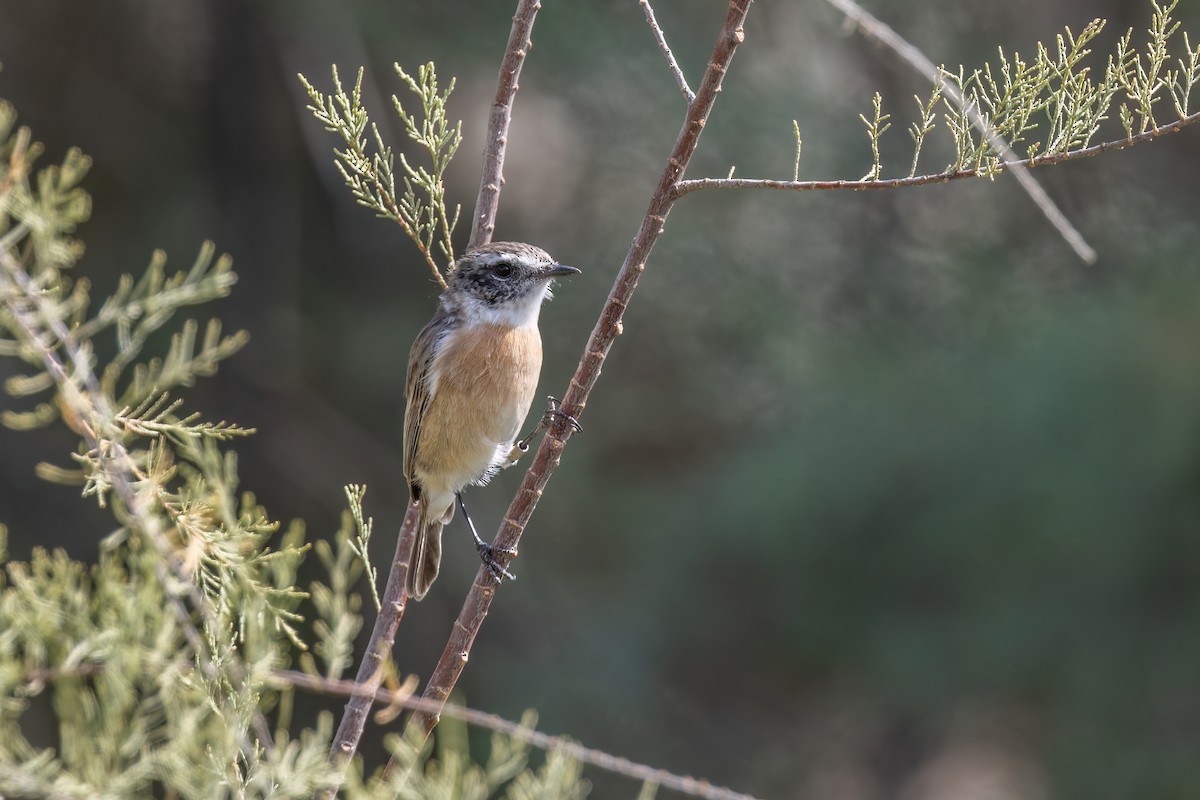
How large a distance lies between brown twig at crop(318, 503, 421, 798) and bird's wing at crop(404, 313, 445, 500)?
1377 mm

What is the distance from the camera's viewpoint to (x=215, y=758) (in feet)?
4.88

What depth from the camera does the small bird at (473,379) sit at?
164 inches

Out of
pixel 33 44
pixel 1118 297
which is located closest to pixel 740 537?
pixel 1118 297

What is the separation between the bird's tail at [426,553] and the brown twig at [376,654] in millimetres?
1177

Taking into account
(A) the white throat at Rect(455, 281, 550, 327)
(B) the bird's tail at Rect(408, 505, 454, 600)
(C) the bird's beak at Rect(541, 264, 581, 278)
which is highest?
(C) the bird's beak at Rect(541, 264, 581, 278)

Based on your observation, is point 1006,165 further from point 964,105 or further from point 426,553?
point 426,553

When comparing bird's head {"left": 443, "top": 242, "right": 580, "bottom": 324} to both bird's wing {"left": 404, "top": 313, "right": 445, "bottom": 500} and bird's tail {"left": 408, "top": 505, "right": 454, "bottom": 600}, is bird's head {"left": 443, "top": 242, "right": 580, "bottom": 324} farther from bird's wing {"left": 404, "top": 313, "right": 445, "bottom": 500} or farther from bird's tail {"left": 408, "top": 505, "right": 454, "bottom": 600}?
bird's tail {"left": 408, "top": 505, "right": 454, "bottom": 600}

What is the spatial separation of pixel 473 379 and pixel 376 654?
197 centimetres

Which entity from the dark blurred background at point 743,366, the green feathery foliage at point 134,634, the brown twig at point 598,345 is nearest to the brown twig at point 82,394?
the green feathery foliage at point 134,634

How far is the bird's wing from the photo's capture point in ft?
14.2

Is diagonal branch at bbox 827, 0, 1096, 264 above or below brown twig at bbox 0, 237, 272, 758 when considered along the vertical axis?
above

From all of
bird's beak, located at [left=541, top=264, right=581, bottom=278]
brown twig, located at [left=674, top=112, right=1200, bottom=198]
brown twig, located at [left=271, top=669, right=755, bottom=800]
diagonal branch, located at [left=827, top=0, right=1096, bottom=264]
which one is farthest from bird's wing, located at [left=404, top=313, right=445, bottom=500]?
brown twig, located at [left=271, top=669, right=755, bottom=800]

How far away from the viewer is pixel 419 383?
173 inches

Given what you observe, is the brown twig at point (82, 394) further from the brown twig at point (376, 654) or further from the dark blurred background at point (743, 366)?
the dark blurred background at point (743, 366)
